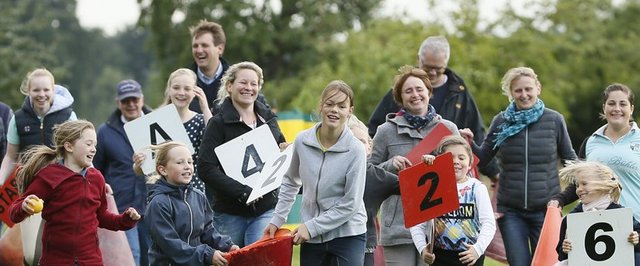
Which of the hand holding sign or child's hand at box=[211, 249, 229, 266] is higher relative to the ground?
the hand holding sign

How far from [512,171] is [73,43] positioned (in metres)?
91.0

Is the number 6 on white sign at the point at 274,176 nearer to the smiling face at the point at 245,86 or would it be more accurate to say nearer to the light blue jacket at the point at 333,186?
the light blue jacket at the point at 333,186

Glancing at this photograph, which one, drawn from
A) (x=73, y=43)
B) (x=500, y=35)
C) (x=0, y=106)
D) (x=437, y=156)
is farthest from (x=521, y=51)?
(x=73, y=43)

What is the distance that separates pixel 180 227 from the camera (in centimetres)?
767

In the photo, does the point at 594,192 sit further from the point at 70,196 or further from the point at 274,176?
the point at 70,196

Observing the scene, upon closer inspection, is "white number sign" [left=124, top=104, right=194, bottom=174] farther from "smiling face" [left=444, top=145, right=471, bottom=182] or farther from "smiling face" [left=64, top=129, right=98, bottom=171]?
"smiling face" [left=444, top=145, right=471, bottom=182]

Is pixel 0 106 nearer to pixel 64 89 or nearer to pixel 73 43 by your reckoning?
pixel 64 89

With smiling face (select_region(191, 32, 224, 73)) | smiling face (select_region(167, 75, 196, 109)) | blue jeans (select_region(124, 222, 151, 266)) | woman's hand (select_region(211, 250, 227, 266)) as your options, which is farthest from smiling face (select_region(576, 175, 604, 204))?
blue jeans (select_region(124, 222, 151, 266))

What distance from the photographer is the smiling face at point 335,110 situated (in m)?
7.67

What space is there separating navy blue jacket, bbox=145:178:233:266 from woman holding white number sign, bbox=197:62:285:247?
0.84 m

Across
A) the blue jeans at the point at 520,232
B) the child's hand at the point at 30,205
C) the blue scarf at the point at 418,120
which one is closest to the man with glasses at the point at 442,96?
the blue jeans at the point at 520,232

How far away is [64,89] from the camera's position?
426 inches

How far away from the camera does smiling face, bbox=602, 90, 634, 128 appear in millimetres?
8922

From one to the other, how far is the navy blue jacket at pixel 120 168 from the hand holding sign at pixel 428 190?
3407 mm
